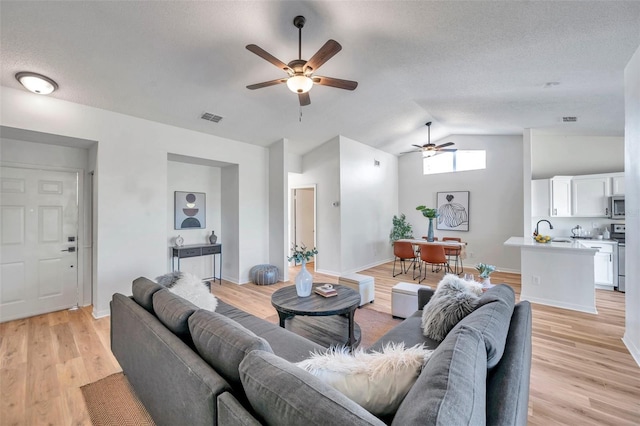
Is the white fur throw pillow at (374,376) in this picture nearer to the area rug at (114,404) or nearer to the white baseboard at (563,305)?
the area rug at (114,404)

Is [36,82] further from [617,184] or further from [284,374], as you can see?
[617,184]

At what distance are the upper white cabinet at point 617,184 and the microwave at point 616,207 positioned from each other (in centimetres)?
9

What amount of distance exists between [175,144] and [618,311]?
21.9 feet

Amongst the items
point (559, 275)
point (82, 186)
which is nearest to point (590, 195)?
point (559, 275)

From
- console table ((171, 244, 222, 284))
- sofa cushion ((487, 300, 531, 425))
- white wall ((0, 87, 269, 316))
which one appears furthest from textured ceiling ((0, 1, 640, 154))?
sofa cushion ((487, 300, 531, 425))

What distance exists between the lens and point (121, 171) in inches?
146

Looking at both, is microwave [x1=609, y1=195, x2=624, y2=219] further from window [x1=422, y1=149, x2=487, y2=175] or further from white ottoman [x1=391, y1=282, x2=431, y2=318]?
white ottoman [x1=391, y1=282, x2=431, y2=318]

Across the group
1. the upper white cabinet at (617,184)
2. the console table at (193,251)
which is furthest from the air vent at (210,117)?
the upper white cabinet at (617,184)

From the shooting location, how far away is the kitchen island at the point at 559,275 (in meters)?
3.58

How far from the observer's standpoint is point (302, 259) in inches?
119

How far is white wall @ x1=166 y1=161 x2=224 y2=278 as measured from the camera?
4.79 meters

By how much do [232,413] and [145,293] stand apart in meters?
1.50

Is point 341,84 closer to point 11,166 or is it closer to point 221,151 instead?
point 221,151

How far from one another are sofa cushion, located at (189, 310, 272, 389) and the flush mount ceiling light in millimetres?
3229
